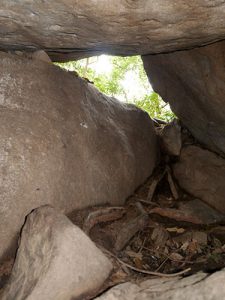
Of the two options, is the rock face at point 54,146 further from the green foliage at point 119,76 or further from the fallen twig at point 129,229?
the green foliage at point 119,76

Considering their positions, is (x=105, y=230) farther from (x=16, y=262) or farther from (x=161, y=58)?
(x=161, y=58)

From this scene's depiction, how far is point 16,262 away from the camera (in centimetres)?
319

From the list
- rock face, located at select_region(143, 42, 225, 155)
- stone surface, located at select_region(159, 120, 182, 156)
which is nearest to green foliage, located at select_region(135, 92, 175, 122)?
stone surface, located at select_region(159, 120, 182, 156)

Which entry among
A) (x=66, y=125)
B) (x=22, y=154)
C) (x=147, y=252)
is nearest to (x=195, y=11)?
(x=66, y=125)

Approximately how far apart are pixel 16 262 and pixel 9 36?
261 cm

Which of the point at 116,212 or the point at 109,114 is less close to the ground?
the point at 109,114

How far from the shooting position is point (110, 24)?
10.7ft

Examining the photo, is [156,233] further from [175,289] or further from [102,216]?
[175,289]

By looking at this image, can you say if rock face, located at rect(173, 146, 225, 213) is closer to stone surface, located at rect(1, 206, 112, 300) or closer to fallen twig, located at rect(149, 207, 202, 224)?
fallen twig, located at rect(149, 207, 202, 224)

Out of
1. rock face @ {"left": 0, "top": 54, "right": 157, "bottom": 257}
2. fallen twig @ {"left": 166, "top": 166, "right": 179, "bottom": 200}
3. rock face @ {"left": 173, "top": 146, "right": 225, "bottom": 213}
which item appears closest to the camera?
rock face @ {"left": 0, "top": 54, "right": 157, "bottom": 257}

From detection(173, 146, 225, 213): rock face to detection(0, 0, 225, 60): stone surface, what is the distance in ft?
7.84

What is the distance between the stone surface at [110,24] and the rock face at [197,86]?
0.59 m

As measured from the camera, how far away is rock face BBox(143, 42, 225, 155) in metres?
4.59

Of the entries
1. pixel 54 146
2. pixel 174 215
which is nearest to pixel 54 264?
pixel 54 146
